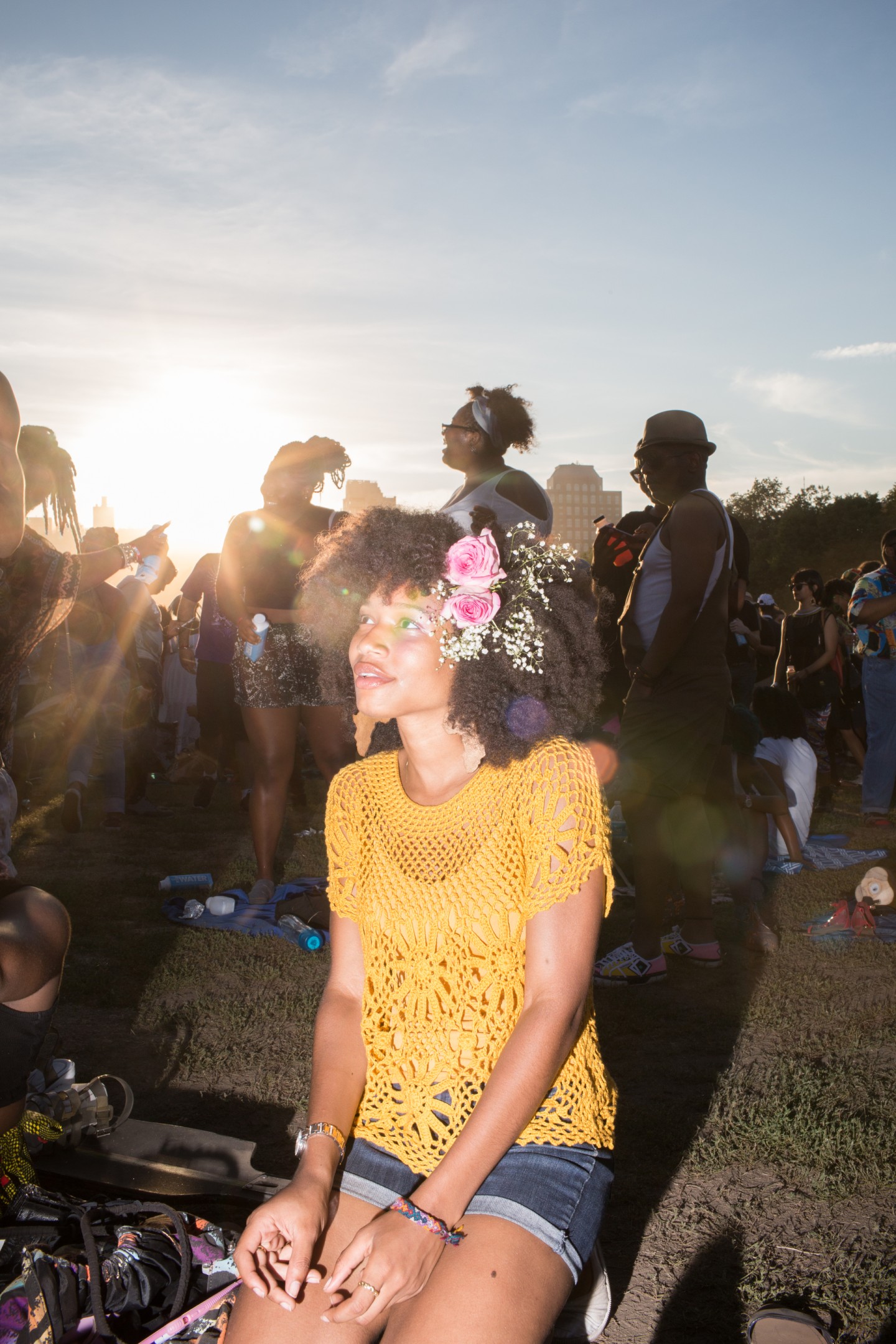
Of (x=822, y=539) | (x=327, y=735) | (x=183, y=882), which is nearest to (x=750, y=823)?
(x=327, y=735)

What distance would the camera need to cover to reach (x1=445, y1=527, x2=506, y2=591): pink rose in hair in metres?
1.99

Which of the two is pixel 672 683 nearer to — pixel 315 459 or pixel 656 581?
pixel 656 581

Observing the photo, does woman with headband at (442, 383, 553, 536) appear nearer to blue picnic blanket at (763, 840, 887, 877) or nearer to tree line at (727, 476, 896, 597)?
blue picnic blanket at (763, 840, 887, 877)

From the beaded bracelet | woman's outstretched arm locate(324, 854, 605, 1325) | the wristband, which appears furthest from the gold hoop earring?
the wristband

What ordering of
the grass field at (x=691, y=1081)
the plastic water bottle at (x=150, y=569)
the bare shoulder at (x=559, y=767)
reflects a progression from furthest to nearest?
the plastic water bottle at (x=150, y=569)
the grass field at (x=691, y=1081)
the bare shoulder at (x=559, y=767)

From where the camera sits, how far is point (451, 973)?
1845 millimetres

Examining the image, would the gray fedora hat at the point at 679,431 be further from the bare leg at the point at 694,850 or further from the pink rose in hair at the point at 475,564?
the pink rose in hair at the point at 475,564

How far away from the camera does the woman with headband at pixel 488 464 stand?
432 cm

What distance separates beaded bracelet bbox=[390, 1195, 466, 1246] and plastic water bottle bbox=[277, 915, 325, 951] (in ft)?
10.5

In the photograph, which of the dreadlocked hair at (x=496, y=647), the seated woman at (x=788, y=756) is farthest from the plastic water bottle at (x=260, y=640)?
the seated woman at (x=788, y=756)

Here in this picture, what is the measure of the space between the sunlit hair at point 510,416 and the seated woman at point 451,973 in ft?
8.55

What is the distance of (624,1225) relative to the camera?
8.36 ft

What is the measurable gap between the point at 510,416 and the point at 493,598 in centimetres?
300

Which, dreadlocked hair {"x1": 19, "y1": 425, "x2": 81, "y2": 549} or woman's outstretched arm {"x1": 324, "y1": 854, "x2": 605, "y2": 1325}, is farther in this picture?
dreadlocked hair {"x1": 19, "y1": 425, "x2": 81, "y2": 549}
